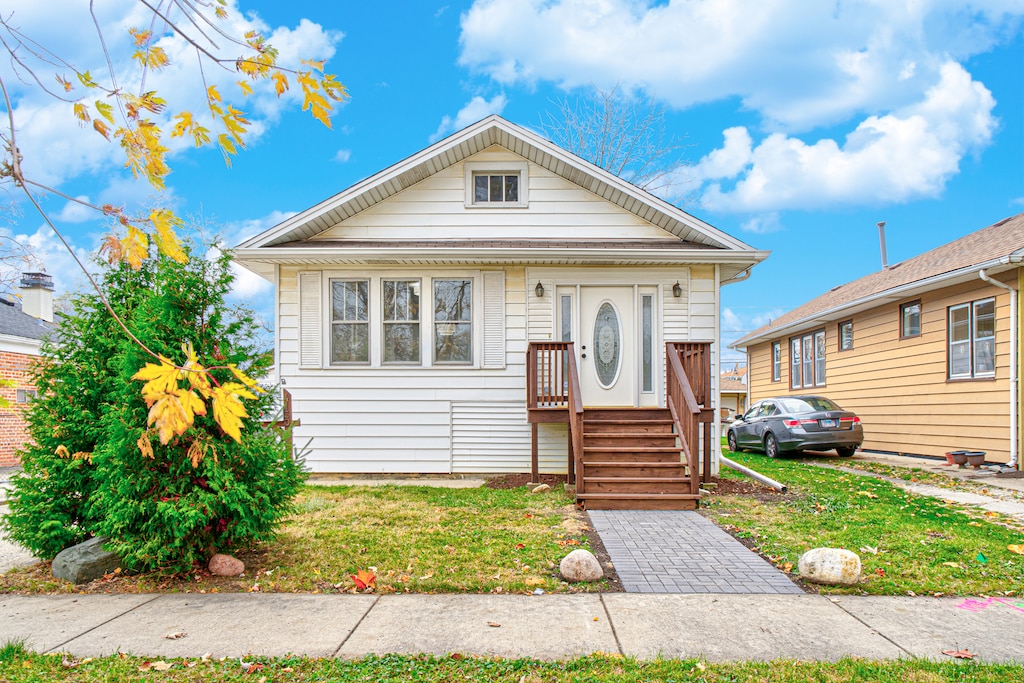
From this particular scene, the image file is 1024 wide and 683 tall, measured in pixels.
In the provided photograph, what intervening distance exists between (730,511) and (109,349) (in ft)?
22.0

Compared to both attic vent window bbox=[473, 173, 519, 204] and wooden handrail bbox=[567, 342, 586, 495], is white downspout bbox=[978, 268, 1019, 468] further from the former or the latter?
attic vent window bbox=[473, 173, 519, 204]

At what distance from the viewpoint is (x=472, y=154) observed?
11086 mm

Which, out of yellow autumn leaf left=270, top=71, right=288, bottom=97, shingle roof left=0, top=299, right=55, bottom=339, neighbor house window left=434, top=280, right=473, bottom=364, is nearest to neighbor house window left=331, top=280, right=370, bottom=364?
neighbor house window left=434, top=280, right=473, bottom=364

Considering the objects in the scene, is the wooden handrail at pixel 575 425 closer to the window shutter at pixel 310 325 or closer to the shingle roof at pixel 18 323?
the window shutter at pixel 310 325

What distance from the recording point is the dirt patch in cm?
946

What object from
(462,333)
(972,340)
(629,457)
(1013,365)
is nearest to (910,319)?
(972,340)

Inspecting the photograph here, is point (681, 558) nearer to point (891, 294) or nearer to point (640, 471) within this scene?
point (640, 471)

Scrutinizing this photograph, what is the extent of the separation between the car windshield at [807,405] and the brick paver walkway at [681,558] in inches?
313

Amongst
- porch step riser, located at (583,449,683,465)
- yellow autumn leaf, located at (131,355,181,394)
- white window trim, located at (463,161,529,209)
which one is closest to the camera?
yellow autumn leaf, located at (131,355,181,394)

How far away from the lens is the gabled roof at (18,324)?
16392 millimetres

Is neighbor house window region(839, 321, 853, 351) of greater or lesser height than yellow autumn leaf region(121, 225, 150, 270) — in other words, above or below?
above

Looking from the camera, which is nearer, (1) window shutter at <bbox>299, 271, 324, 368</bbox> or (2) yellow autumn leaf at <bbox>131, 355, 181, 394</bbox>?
(2) yellow autumn leaf at <bbox>131, 355, 181, 394</bbox>

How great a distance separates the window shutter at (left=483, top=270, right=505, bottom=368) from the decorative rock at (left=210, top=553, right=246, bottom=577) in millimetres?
5851

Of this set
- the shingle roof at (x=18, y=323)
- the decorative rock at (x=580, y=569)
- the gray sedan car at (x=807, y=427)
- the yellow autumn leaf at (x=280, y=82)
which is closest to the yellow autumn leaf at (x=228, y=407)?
the yellow autumn leaf at (x=280, y=82)
